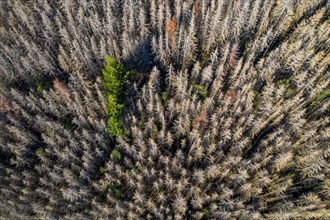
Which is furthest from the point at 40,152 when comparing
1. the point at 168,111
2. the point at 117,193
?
the point at 168,111

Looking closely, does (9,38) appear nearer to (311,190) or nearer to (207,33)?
(207,33)

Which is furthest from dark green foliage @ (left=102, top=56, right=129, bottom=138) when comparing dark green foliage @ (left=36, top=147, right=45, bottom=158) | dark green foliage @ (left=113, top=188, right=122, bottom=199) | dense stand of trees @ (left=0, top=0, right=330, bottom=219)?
dark green foliage @ (left=36, top=147, right=45, bottom=158)

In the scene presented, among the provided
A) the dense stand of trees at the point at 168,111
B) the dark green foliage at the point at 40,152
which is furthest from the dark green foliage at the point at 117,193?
the dark green foliage at the point at 40,152

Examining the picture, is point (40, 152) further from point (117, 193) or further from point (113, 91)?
point (113, 91)

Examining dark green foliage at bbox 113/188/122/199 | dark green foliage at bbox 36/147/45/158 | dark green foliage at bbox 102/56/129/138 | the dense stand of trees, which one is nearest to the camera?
the dense stand of trees

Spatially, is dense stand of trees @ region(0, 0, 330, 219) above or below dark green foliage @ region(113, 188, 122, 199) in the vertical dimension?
above

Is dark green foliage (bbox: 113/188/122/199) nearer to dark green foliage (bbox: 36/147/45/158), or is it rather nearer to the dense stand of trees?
the dense stand of trees

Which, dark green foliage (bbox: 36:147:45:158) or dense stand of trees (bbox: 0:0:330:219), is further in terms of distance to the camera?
dark green foliage (bbox: 36:147:45:158)

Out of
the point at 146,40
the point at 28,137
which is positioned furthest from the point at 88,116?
the point at 146,40
